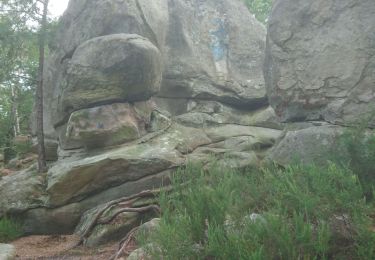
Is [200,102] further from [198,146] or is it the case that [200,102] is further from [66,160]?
[66,160]

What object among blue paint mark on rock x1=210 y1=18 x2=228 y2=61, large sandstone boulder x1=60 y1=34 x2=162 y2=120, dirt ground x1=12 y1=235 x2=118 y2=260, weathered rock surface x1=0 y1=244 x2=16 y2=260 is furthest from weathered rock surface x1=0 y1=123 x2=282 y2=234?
blue paint mark on rock x1=210 y1=18 x2=228 y2=61

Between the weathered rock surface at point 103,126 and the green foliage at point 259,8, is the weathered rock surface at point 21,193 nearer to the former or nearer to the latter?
the weathered rock surface at point 103,126

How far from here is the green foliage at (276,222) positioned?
11.8 ft

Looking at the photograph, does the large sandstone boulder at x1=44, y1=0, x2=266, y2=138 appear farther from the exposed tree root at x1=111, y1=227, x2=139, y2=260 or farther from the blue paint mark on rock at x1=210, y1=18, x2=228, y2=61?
the exposed tree root at x1=111, y1=227, x2=139, y2=260

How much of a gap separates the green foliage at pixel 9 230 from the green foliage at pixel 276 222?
18.9 feet

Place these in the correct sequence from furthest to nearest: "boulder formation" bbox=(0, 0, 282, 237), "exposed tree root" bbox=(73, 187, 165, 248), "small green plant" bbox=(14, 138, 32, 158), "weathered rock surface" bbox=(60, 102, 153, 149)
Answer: "small green plant" bbox=(14, 138, 32, 158)
"weathered rock surface" bbox=(60, 102, 153, 149)
"boulder formation" bbox=(0, 0, 282, 237)
"exposed tree root" bbox=(73, 187, 165, 248)

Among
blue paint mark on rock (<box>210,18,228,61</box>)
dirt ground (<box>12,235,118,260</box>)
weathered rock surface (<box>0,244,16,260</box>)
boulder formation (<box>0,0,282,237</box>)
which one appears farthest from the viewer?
blue paint mark on rock (<box>210,18,228,61</box>)

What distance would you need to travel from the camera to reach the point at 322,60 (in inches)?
314

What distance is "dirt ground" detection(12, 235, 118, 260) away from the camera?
7312mm

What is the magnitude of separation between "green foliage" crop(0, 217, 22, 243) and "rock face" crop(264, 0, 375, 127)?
6.52 meters

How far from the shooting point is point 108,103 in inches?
430

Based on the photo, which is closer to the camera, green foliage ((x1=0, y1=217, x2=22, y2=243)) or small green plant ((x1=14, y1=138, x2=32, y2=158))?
green foliage ((x1=0, y1=217, x2=22, y2=243))

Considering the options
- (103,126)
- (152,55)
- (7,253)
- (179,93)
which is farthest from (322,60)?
(7,253)

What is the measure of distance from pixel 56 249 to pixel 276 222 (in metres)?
5.93
